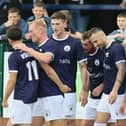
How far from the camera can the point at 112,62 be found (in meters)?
9.37

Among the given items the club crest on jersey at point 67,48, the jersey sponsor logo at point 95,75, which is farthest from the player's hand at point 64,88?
the jersey sponsor logo at point 95,75

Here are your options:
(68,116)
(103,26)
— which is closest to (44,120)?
(68,116)

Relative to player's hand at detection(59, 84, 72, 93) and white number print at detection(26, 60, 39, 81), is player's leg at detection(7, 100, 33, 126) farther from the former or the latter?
player's hand at detection(59, 84, 72, 93)

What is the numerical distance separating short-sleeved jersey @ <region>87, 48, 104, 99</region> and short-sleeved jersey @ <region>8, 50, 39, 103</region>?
1100mm

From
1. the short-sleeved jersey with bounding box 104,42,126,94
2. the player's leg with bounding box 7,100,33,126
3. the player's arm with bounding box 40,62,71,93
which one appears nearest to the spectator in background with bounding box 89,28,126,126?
the short-sleeved jersey with bounding box 104,42,126,94

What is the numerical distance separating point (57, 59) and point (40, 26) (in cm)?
61

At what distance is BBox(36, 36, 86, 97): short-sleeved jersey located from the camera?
9.62m

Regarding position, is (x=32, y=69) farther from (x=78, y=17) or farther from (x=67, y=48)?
(x=78, y=17)

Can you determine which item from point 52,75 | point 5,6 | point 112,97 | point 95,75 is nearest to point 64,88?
point 52,75

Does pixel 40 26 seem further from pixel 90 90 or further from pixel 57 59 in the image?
pixel 90 90

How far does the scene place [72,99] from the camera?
390 inches

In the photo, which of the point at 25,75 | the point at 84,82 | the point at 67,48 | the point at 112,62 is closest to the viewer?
the point at 25,75

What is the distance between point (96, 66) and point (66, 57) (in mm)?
558

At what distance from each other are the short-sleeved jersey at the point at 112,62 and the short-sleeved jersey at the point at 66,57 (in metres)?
0.51
